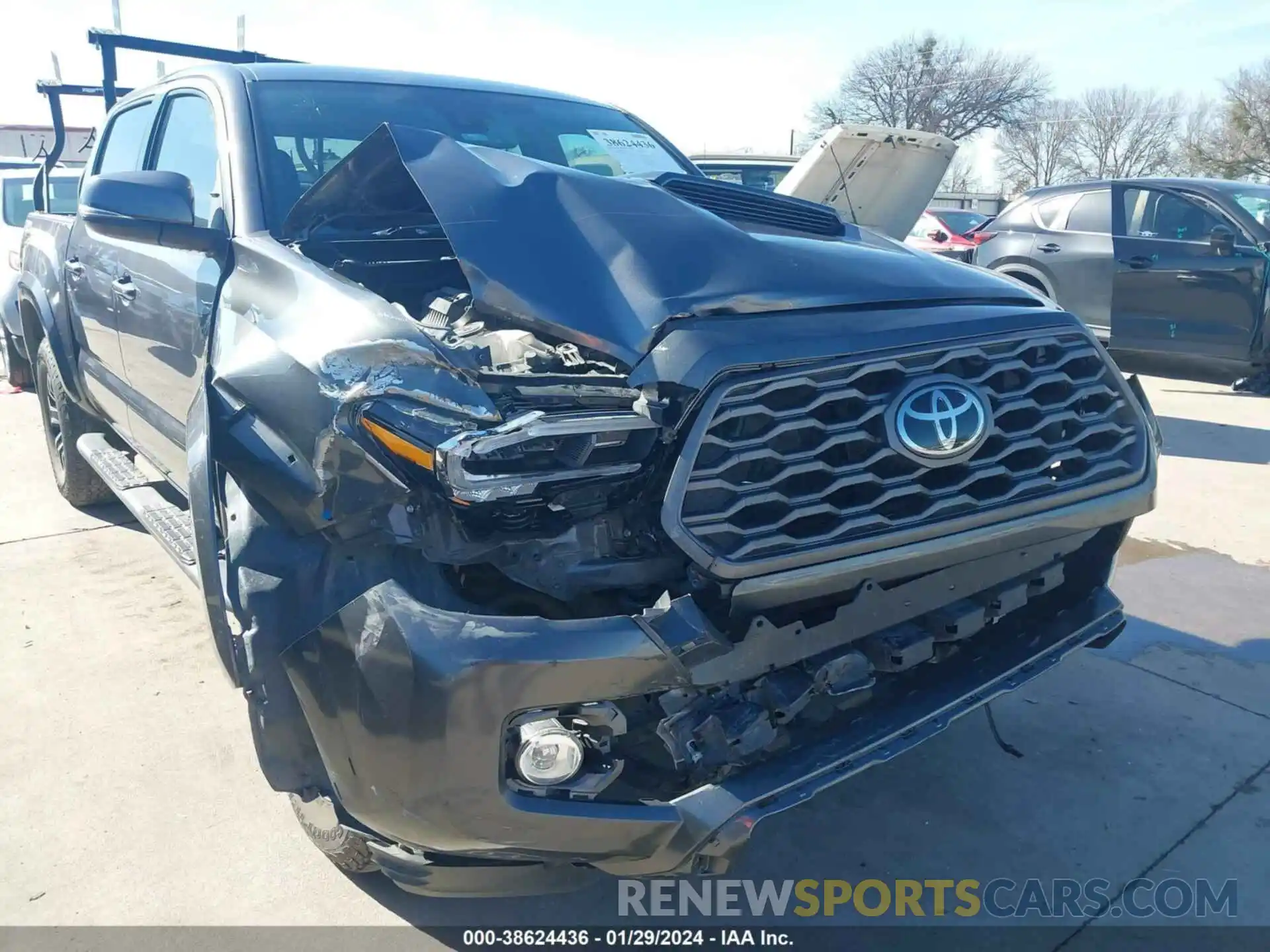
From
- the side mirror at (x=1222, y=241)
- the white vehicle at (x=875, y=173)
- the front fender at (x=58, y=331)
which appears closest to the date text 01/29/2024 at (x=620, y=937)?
the front fender at (x=58, y=331)

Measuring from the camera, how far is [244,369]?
2.08 metres

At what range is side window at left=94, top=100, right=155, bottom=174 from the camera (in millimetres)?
3904

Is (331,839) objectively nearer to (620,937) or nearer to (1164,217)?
(620,937)

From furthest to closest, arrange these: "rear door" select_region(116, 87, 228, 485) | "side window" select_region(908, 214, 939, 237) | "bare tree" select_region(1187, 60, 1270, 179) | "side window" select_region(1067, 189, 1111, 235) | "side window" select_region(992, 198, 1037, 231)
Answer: "bare tree" select_region(1187, 60, 1270, 179) < "side window" select_region(908, 214, 939, 237) < "side window" select_region(992, 198, 1037, 231) < "side window" select_region(1067, 189, 1111, 235) < "rear door" select_region(116, 87, 228, 485)

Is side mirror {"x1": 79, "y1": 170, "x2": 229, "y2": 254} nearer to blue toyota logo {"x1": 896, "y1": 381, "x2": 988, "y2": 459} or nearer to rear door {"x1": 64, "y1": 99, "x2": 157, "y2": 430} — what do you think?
rear door {"x1": 64, "y1": 99, "x2": 157, "y2": 430}

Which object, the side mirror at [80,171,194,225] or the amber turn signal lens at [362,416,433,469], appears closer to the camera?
the amber turn signal lens at [362,416,433,469]

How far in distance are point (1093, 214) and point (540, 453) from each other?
7.91m

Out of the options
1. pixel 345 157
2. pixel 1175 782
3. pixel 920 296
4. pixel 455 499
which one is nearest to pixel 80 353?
pixel 345 157

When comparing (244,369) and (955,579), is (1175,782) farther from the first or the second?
(244,369)

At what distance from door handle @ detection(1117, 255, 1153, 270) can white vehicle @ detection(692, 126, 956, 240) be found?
2378mm

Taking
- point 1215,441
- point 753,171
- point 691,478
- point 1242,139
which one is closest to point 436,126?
point 691,478

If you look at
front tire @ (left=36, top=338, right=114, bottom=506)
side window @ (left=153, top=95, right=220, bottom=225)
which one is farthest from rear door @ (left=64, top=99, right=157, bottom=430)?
front tire @ (left=36, top=338, right=114, bottom=506)

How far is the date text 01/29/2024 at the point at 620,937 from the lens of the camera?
2289 millimetres

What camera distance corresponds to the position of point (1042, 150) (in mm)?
57031
